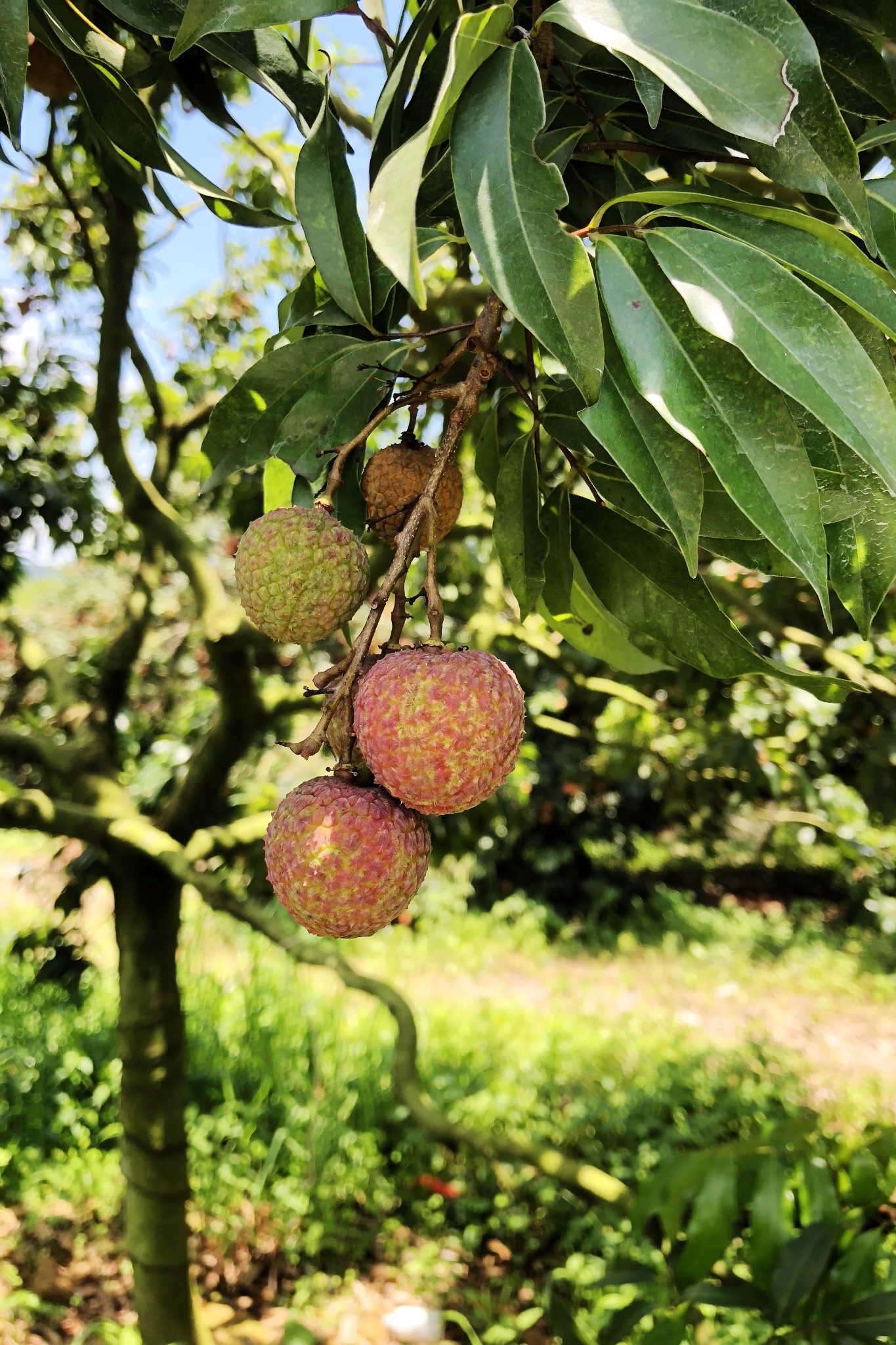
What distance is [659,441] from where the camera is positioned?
486 mm

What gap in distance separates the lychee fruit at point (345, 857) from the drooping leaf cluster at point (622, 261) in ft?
0.73

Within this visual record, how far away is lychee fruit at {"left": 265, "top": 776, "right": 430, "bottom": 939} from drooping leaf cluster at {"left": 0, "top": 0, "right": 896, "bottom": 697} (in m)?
0.22

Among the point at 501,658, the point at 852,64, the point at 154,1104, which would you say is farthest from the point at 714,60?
the point at 501,658

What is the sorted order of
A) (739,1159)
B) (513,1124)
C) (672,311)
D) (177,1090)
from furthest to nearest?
(513,1124), (177,1090), (739,1159), (672,311)

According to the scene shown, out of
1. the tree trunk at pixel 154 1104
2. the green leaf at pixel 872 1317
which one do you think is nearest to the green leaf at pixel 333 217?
the green leaf at pixel 872 1317

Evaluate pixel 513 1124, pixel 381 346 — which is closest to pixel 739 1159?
pixel 381 346

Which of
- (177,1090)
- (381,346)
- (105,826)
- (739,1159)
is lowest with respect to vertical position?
(177,1090)

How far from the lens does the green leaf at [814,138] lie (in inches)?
18.0

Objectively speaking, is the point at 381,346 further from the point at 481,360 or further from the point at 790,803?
the point at 790,803

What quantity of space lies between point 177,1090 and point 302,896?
1707mm

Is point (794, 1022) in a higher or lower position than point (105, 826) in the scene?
lower

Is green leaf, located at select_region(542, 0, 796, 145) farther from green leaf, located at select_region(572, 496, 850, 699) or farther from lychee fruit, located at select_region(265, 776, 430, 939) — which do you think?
lychee fruit, located at select_region(265, 776, 430, 939)

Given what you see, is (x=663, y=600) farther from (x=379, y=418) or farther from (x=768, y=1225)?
(x=768, y=1225)

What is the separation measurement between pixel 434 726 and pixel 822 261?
0.31 m
